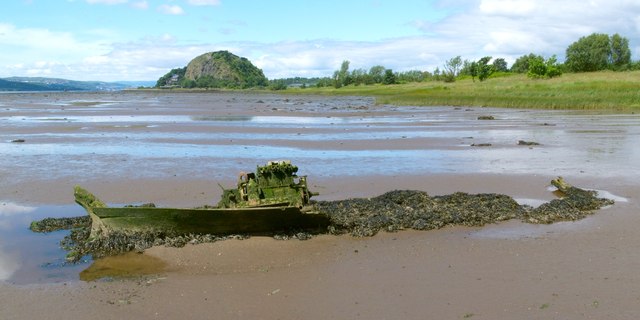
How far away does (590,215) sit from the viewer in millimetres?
12984

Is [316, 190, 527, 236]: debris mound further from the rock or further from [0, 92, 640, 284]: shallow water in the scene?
the rock

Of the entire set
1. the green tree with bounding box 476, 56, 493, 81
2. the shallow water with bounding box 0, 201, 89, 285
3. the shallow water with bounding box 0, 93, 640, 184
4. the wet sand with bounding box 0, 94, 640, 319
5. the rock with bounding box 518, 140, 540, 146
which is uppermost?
the green tree with bounding box 476, 56, 493, 81

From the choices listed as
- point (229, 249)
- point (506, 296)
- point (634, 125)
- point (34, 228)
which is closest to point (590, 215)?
point (506, 296)

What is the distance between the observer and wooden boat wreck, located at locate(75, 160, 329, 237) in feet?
35.2

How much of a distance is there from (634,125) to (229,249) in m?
32.2

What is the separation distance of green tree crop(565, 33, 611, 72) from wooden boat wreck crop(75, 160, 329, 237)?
9652 centimetres

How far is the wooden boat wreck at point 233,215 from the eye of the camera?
10.7m

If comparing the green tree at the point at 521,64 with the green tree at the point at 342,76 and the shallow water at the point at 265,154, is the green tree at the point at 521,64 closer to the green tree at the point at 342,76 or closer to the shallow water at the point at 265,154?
the green tree at the point at 342,76

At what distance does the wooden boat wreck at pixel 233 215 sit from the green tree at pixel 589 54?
317 feet

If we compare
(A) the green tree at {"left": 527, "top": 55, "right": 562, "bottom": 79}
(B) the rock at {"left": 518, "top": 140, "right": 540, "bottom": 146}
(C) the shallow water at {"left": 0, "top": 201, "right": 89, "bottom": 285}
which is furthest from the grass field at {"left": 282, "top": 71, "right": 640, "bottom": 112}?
(C) the shallow water at {"left": 0, "top": 201, "right": 89, "bottom": 285}

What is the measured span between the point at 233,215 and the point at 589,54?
4049 inches

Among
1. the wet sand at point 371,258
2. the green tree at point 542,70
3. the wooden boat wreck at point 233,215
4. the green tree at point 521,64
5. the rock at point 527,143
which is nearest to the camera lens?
the wet sand at point 371,258

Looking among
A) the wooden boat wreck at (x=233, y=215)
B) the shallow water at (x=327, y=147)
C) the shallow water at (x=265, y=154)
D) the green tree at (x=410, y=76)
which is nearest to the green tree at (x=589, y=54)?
the green tree at (x=410, y=76)

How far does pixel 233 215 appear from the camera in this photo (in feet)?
35.6
